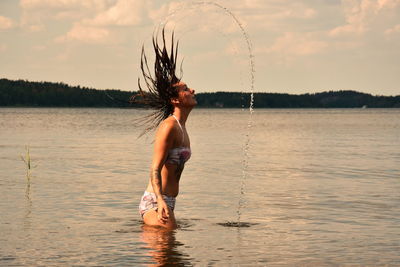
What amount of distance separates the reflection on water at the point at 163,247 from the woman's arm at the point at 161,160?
777mm

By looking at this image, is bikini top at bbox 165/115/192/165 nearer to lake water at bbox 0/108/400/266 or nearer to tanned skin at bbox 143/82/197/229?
tanned skin at bbox 143/82/197/229

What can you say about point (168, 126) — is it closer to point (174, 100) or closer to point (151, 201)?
point (174, 100)

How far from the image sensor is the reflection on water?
10844 mm

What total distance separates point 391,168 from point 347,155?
28.1ft

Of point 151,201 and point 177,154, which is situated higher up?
point 177,154

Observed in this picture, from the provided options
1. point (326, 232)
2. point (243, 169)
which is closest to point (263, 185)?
point (243, 169)

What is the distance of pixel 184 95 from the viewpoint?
1090 cm

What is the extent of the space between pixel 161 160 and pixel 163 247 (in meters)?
1.67

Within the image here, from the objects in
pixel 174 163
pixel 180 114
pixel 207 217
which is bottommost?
pixel 207 217

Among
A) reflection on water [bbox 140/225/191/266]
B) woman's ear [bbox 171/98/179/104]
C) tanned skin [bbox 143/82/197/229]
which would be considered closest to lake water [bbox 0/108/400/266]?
reflection on water [bbox 140/225/191/266]

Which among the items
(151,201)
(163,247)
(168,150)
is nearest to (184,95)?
(168,150)

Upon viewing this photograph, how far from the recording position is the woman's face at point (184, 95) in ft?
35.8

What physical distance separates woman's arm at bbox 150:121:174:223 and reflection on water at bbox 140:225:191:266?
30.6 inches

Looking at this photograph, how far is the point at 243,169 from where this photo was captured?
28953mm
